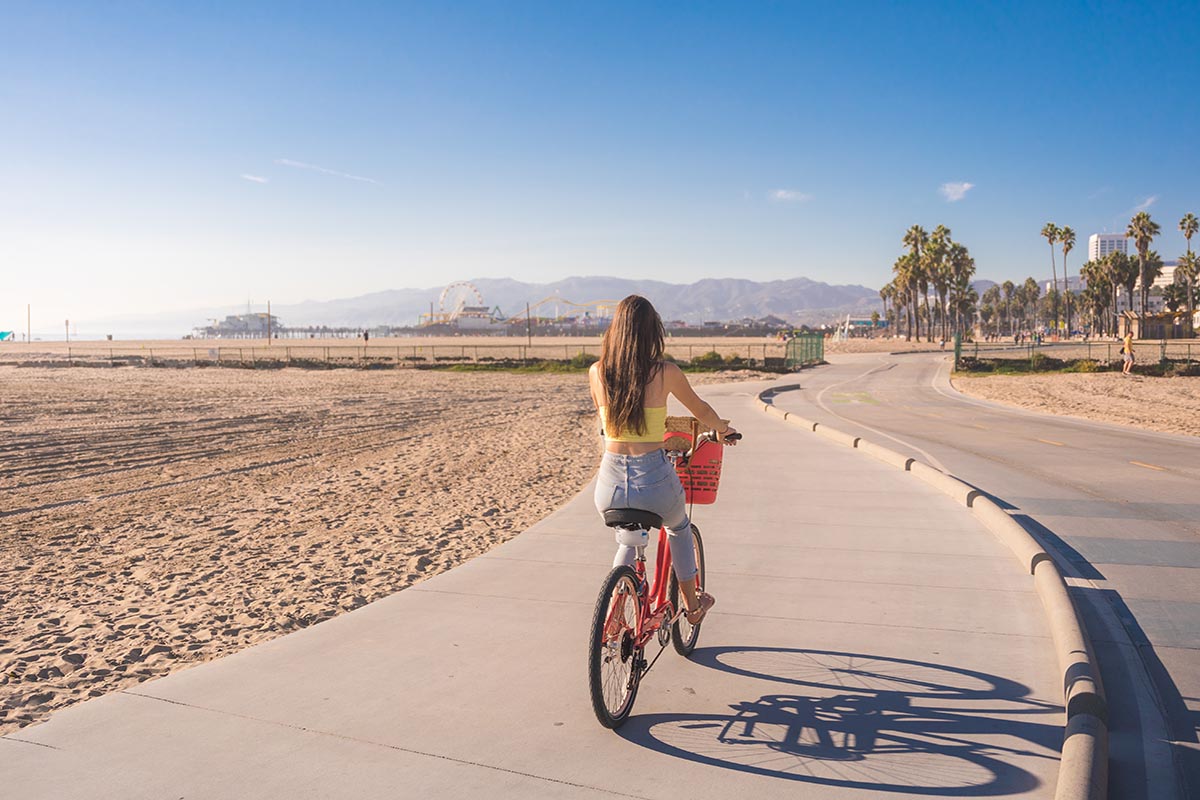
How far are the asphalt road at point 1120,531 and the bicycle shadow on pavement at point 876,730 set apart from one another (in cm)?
48

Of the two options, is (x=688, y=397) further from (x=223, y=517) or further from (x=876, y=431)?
(x=876, y=431)

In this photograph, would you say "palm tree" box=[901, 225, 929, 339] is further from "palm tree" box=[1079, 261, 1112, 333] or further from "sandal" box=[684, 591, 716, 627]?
"sandal" box=[684, 591, 716, 627]

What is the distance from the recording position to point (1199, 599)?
21.6 feet

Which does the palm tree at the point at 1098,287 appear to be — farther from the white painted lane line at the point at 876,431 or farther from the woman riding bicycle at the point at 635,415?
the woman riding bicycle at the point at 635,415

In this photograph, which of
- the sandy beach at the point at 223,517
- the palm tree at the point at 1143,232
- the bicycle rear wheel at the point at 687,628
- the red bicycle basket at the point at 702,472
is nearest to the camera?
the red bicycle basket at the point at 702,472

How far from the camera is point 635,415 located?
13.9ft

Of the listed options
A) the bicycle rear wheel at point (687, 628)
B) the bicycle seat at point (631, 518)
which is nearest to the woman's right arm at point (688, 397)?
the bicycle seat at point (631, 518)

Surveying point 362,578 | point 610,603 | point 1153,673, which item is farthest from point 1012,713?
point 362,578

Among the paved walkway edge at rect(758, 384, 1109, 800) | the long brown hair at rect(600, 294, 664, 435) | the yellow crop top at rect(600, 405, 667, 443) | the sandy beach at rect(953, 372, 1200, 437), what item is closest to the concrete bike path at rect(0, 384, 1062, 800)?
the paved walkway edge at rect(758, 384, 1109, 800)

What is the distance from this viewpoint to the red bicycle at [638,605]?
402cm

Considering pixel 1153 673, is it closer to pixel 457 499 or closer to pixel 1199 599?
pixel 1199 599

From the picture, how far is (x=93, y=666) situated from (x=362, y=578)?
7.74 feet

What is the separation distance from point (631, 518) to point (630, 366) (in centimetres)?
72

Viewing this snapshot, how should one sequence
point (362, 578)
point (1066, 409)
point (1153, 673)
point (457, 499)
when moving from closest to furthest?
point (1153, 673), point (362, 578), point (457, 499), point (1066, 409)
